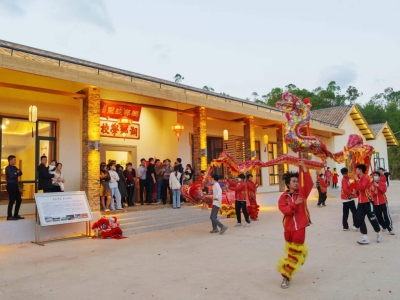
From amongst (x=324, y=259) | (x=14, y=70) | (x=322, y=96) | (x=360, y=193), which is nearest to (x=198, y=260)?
(x=324, y=259)

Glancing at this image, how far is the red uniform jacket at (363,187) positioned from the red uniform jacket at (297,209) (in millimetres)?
2753

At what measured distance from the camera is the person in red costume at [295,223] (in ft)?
13.5

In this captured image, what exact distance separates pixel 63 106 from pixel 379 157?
84.9 feet

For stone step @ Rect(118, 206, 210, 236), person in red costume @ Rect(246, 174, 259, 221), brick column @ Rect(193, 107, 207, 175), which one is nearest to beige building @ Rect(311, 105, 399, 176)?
brick column @ Rect(193, 107, 207, 175)

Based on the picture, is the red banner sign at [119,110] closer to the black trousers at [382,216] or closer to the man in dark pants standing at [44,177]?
the man in dark pants standing at [44,177]

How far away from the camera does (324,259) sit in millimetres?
5340

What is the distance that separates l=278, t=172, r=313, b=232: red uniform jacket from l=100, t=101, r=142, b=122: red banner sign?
7.76 metres

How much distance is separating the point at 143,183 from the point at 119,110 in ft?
8.24

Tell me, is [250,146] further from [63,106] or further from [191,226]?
[63,106]

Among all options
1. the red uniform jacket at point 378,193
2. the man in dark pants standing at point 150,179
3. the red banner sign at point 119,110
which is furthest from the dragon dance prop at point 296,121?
the red banner sign at point 119,110

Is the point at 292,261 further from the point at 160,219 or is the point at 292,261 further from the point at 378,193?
the point at 160,219

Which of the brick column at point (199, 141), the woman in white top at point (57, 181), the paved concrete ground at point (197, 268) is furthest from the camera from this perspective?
the brick column at point (199, 141)

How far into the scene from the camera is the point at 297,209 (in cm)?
423

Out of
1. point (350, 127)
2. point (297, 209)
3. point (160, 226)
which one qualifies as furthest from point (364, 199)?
point (350, 127)
